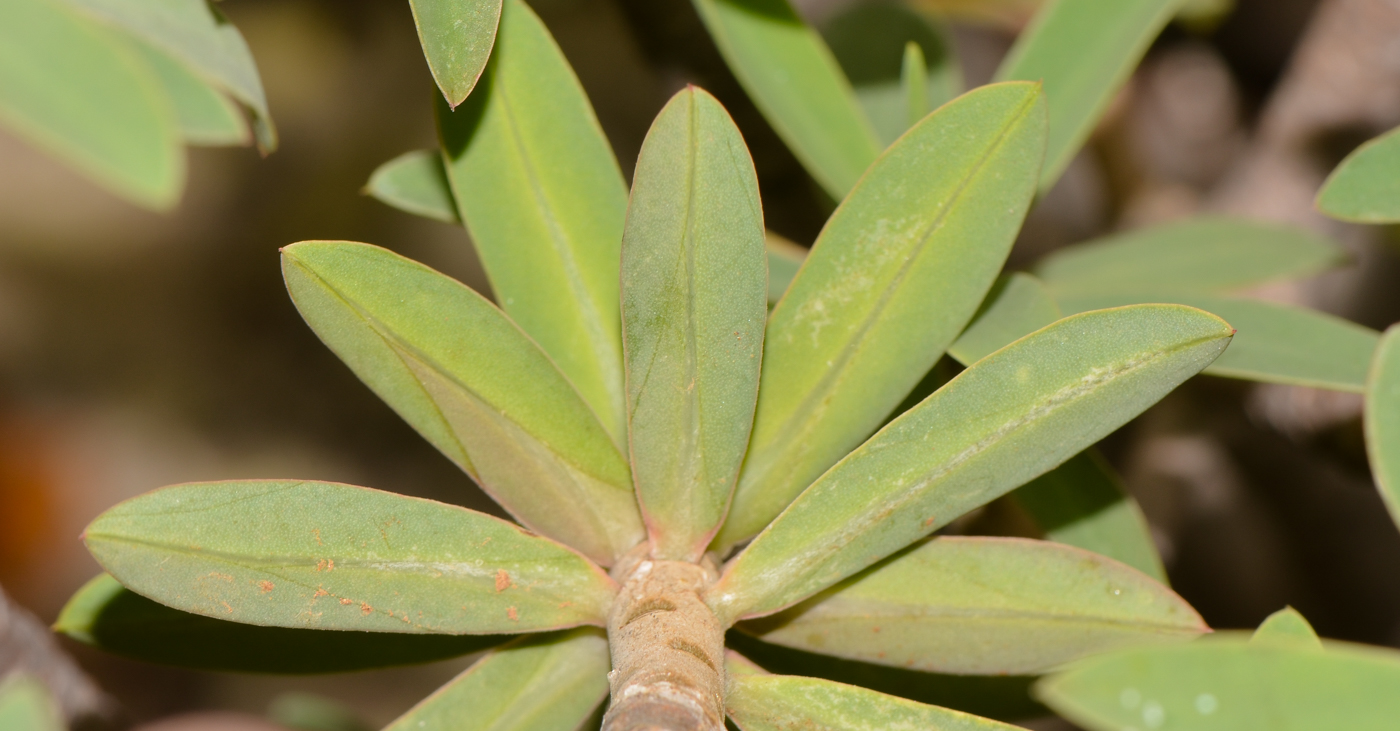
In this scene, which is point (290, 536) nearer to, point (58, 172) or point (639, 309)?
point (639, 309)

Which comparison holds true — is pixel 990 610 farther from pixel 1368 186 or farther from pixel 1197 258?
pixel 1197 258

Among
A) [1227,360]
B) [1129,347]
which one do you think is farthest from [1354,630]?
[1129,347]

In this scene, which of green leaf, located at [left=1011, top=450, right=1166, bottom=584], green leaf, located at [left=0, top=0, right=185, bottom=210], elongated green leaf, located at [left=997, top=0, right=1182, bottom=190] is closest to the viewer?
green leaf, located at [left=0, top=0, right=185, bottom=210]

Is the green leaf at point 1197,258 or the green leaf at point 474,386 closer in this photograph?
the green leaf at point 474,386

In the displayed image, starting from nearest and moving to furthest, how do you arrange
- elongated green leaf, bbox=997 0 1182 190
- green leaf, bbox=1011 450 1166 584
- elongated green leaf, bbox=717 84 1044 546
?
elongated green leaf, bbox=717 84 1044 546, green leaf, bbox=1011 450 1166 584, elongated green leaf, bbox=997 0 1182 190

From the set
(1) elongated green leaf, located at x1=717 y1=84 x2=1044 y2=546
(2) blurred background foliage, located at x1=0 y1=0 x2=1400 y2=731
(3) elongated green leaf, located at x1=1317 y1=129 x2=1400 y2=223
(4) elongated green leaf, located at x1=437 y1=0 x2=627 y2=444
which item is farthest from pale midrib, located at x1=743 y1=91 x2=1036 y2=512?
(2) blurred background foliage, located at x1=0 y1=0 x2=1400 y2=731

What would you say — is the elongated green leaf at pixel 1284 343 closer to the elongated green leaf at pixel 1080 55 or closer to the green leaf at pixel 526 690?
the elongated green leaf at pixel 1080 55

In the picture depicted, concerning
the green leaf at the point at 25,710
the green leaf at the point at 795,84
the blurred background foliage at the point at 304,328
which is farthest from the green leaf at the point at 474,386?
the blurred background foliage at the point at 304,328

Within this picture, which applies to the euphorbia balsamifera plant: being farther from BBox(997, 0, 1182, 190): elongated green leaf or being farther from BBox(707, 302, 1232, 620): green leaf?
BBox(997, 0, 1182, 190): elongated green leaf
